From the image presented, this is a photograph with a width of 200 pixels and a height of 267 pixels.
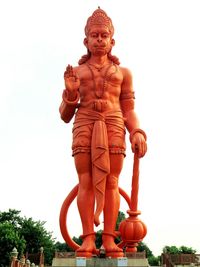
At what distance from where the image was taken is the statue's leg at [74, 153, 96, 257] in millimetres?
8555

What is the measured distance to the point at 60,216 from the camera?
9.17 metres

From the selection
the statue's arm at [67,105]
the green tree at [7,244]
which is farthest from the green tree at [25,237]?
the statue's arm at [67,105]

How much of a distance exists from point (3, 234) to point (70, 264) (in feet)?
62.6

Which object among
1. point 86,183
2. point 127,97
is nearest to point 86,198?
point 86,183

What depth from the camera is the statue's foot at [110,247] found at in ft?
27.2

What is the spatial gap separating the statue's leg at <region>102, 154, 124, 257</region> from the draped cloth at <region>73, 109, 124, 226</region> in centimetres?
17

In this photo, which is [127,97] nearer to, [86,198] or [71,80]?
[71,80]

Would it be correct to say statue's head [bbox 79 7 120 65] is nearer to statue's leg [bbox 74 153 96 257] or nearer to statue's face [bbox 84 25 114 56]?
statue's face [bbox 84 25 114 56]

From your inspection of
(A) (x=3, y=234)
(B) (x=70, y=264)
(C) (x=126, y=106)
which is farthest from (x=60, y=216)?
(A) (x=3, y=234)

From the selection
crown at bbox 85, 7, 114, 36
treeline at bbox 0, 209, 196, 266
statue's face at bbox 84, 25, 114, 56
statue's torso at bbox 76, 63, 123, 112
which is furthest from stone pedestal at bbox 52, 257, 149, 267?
treeline at bbox 0, 209, 196, 266

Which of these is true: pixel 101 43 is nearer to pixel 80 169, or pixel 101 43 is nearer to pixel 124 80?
pixel 124 80

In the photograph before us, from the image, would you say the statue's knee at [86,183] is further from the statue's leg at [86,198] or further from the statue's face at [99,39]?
the statue's face at [99,39]

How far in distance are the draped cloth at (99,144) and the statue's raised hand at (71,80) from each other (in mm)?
496

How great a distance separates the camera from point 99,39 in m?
9.11
